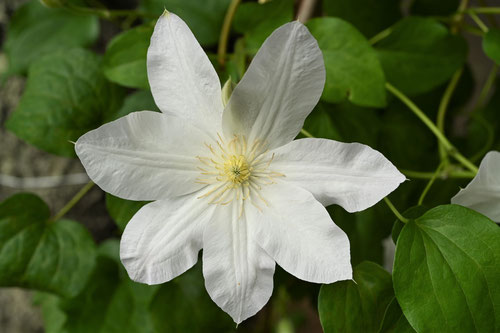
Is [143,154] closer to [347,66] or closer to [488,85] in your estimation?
[347,66]

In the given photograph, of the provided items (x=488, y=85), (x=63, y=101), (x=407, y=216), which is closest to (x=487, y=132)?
(x=488, y=85)

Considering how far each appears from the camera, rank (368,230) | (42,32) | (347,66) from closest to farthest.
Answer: (347,66), (368,230), (42,32)

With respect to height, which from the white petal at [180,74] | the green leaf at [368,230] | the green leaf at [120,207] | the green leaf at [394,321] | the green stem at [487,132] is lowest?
the green leaf at [368,230]

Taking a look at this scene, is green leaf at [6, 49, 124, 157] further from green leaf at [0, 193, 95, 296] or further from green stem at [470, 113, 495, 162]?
green stem at [470, 113, 495, 162]

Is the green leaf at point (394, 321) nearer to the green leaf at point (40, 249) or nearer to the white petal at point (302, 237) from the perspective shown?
the white petal at point (302, 237)

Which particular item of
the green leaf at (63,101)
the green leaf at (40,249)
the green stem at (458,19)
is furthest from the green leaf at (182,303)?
the green stem at (458,19)
